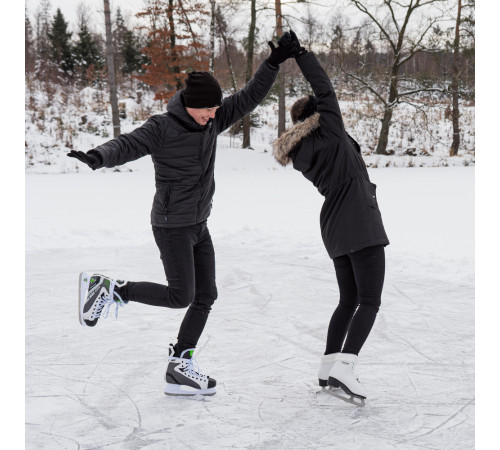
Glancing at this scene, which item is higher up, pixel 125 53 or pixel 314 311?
pixel 125 53

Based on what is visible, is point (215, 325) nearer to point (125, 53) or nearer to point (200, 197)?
point (200, 197)

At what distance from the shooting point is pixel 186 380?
324 cm

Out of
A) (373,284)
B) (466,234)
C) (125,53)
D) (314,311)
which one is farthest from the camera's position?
(125,53)

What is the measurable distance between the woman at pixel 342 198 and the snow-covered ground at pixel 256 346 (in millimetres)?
369

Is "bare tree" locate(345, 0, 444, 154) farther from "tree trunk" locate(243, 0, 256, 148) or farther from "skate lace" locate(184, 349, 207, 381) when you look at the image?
"skate lace" locate(184, 349, 207, 381)

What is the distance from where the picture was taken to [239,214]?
929cm

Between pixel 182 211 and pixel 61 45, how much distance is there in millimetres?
31300

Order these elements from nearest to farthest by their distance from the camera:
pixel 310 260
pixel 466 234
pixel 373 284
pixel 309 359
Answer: pixel 373 284
pixel 309 359
pixel 310 260
pixel 466 234

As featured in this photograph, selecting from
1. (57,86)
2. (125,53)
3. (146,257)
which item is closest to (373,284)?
(146,257)

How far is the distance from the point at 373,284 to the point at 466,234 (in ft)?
16.1

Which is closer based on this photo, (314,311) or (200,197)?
(200,197)

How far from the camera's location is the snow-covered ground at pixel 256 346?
276 cm

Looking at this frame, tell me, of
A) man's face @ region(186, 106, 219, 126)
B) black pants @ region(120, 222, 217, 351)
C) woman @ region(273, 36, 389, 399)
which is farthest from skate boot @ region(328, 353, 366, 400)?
man's face @ region(186, 106, 219, 126)

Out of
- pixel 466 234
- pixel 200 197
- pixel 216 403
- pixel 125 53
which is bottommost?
pixel 216 403
